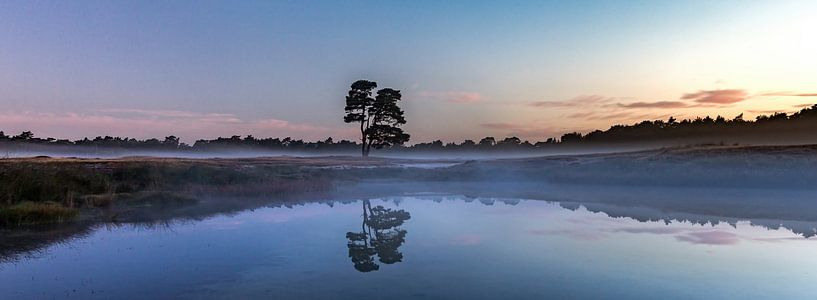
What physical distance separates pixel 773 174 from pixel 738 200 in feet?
34.4

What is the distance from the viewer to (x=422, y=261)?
11570 millimetres

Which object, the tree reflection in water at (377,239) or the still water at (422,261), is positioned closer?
the still water at (422,261)

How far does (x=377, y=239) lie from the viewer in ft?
48.8

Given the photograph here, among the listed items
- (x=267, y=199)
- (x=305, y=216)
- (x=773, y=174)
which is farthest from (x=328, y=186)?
(x=773, y=174)

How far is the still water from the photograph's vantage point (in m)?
8.97

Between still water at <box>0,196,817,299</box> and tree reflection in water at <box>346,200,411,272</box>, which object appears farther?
tree reflection in water at <box>346,200,411,272</box>

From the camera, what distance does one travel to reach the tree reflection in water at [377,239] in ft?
38.5

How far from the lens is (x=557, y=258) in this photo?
11.9 m

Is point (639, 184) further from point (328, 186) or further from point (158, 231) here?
point (158, 231)

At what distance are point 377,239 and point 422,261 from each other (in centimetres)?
354

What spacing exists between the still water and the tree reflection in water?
6 centimetres

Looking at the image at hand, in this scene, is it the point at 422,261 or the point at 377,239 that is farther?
the point at 377,239

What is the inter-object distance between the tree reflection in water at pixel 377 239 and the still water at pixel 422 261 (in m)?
0.06

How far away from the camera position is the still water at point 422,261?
353 inches
